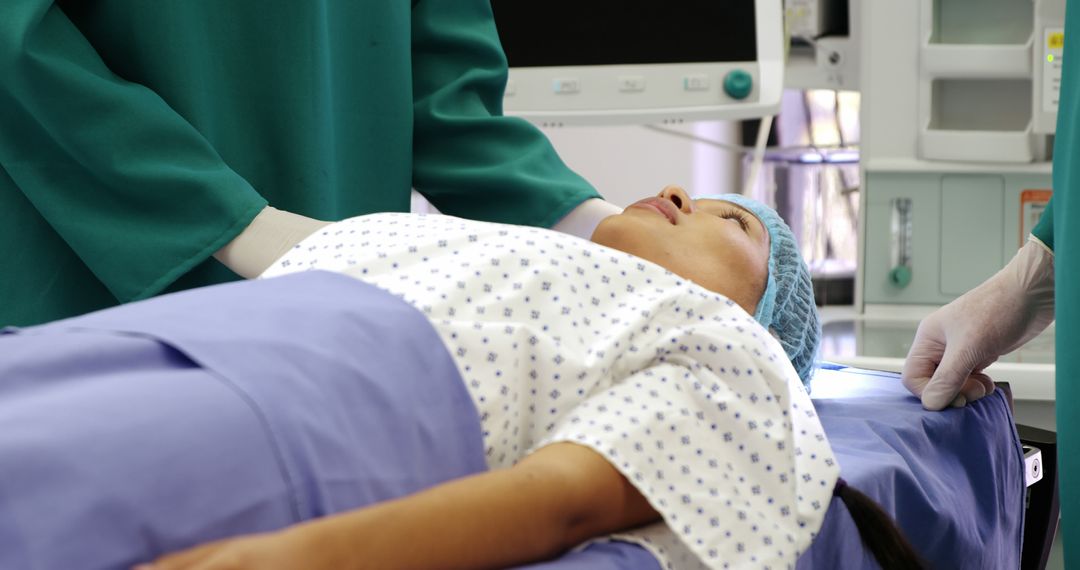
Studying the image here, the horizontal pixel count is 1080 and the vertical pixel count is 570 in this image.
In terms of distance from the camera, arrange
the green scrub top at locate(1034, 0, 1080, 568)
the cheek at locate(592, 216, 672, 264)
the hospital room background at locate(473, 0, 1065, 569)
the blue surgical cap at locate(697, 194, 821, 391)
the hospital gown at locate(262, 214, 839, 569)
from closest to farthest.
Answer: the hospital gown at locate(262, 214, 839, 569) < the green scrub top at locate(1034, 0, 1080, 568) < the cheek at locate(592, 216, 672, 264) < the blue surgical cap at locate(697, 194, 821, 391) < the hospital room background at locate(473, 0, 1065, 569)

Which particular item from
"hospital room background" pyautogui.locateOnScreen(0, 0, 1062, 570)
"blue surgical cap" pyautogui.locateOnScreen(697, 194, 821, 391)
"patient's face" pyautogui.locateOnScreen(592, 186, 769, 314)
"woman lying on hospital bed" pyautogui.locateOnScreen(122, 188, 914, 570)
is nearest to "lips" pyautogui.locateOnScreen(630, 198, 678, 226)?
"patient's face" pyautogui.locateOnScreen(592, 186, 769, 314)

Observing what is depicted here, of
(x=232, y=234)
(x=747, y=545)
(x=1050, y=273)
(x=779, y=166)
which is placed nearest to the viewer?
(x=747, y=545)

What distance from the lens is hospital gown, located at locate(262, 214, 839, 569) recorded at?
85 centimetres

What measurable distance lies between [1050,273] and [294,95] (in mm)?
912

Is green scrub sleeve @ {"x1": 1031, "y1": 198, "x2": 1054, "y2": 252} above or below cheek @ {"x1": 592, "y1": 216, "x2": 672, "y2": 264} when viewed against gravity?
below

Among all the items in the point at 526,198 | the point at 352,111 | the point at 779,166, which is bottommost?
the point at 779,166

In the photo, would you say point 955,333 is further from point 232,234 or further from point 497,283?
point 232,234

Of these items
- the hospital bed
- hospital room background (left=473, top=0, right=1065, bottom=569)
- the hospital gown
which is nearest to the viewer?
the hospital bed

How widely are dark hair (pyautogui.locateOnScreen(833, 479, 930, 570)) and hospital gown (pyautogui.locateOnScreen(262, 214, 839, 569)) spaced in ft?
0.08

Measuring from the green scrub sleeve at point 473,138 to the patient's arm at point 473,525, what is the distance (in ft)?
2.06

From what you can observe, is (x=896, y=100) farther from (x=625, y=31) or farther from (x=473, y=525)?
(x=473, y=525)

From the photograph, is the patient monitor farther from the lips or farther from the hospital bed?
the hospital bed

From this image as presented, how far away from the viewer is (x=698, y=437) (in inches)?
34.8

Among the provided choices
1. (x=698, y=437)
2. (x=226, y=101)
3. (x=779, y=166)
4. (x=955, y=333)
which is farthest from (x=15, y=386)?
(x=779, y=166)
